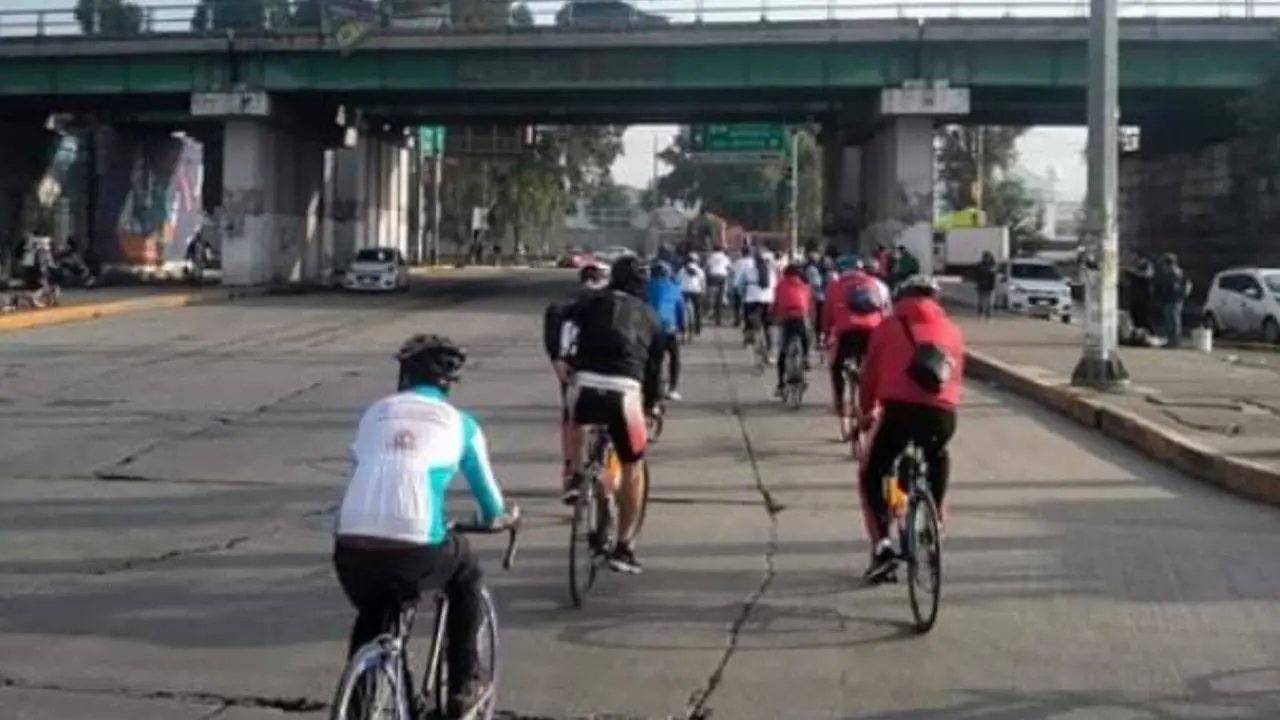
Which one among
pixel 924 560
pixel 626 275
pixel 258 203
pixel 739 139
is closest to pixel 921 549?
pixel 924 560

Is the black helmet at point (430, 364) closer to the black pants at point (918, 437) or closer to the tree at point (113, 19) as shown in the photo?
the black pants at point (918, 437)

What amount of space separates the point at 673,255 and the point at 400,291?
24828mm

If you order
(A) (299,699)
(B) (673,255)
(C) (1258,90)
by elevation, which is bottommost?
(A) (299,699)

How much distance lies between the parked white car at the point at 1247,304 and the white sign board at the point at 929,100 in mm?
11333

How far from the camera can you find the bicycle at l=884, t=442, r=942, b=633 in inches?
321

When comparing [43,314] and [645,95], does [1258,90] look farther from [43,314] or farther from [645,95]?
[43,314]

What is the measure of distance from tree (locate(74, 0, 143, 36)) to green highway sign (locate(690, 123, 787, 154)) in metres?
21.6

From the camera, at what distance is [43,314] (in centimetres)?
3344

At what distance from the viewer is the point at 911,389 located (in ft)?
28.2

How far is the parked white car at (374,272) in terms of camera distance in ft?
173

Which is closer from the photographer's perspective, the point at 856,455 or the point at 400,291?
the point at 856,455

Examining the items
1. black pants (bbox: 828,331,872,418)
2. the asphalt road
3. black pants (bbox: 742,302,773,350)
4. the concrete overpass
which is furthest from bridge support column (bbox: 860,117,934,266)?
black pants (bbox: 828,331,872,418)

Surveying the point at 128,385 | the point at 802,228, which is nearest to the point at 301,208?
the point at 128,385

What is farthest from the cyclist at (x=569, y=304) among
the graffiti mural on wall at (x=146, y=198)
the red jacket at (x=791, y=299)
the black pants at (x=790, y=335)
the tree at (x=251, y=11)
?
the graffiti mural on wall at (x=146, y=198)
